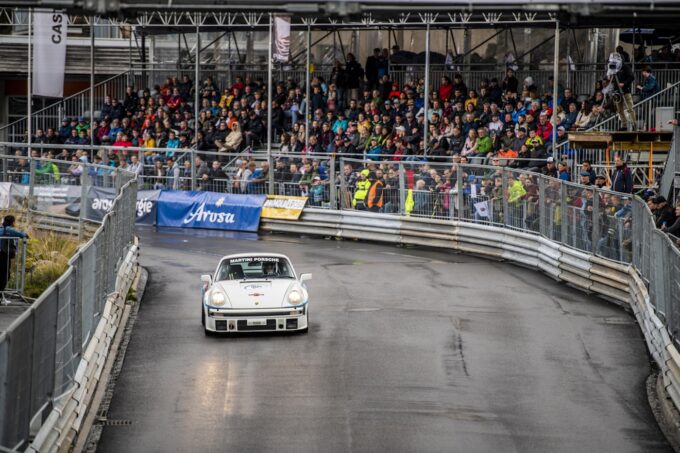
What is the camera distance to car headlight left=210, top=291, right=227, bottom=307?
1861 cm

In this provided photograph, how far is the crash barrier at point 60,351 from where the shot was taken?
9.62 meters

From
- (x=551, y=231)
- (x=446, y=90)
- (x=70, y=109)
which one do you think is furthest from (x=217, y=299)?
(x=70, y=109)

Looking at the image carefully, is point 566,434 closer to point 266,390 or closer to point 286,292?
point 266,390

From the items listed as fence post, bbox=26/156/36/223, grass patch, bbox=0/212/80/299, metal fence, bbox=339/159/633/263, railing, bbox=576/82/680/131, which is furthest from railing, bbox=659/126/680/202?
fence post, bbox=26/156/36/223

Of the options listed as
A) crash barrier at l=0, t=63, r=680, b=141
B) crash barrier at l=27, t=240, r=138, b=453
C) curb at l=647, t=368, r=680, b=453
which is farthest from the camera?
crash barrier at l=0, t=63, r=680, b=141

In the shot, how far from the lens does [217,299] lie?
18656mm

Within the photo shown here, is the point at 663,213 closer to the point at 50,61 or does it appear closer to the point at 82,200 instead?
the point at 82,200

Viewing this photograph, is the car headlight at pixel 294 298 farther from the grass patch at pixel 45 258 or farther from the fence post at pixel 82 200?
the fence post at pixel 82 200

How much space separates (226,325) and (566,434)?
648 centimetres

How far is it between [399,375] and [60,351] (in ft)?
17.6

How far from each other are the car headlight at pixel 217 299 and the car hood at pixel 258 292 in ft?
0.29

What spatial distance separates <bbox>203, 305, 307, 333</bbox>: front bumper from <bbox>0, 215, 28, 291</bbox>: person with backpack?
4.73 m

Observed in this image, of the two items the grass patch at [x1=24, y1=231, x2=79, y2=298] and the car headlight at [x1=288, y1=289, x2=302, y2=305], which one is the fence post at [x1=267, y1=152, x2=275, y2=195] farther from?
the car headlight at [x1=288, y1=289, x2=302, y2=305]

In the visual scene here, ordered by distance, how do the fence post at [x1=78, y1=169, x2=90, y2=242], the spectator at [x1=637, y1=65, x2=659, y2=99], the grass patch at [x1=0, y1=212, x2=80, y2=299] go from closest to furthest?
the grass patch at [x1=0, y1=212, x2=80, y2=299] < the fence post at [x1=78, y1=169, x2=90, y2=242] < the spectator at [x1=637, y1=65, x2=659, y2=99]
